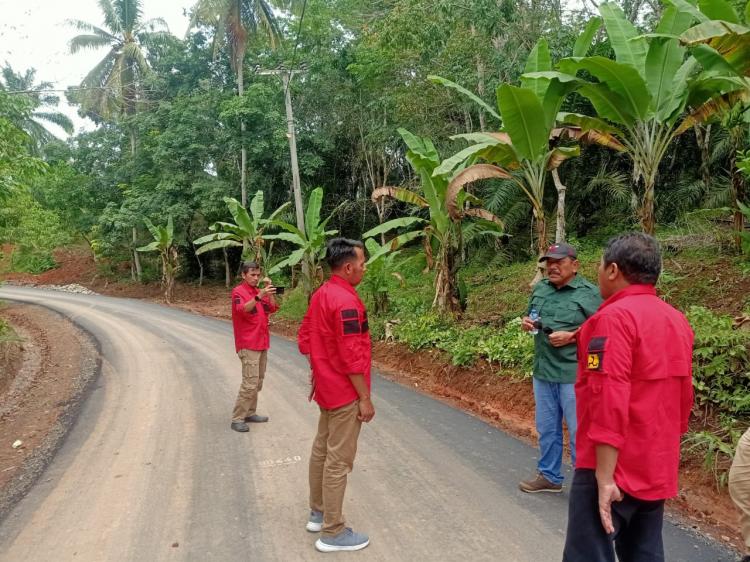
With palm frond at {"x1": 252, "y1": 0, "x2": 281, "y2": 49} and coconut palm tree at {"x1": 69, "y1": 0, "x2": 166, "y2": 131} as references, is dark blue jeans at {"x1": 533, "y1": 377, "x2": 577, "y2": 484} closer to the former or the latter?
palm frond at {"x1": 252, "y1": 0, "x2": 281, "y2": 49}

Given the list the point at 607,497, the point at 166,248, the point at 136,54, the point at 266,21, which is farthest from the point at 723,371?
the point at 136,54

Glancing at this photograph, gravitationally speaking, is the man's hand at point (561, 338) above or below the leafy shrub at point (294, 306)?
above

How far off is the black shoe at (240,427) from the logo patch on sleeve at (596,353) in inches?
173

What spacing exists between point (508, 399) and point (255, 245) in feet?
38.2

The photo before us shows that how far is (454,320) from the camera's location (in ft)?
30.9

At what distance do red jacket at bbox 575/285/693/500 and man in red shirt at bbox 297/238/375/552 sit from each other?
58.2 inches

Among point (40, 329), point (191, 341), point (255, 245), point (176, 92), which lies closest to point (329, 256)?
point (191, 341)

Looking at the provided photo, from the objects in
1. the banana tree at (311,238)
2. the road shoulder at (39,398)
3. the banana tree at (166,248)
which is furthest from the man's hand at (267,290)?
the banana tree at (166,248)

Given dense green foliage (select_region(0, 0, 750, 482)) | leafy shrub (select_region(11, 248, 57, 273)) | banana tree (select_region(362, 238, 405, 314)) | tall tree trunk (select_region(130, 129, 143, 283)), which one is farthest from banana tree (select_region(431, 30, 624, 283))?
leafy shrub (select_region(11, 248, 57, 273))

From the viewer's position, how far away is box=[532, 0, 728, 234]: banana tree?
597 centimetres

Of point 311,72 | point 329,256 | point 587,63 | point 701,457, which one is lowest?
point 701,457

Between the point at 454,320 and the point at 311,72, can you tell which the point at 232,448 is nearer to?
the point at 454,320

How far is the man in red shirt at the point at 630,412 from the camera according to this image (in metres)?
2.12

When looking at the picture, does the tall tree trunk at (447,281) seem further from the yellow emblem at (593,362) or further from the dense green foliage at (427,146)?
the yellow emblem at (593,362)
